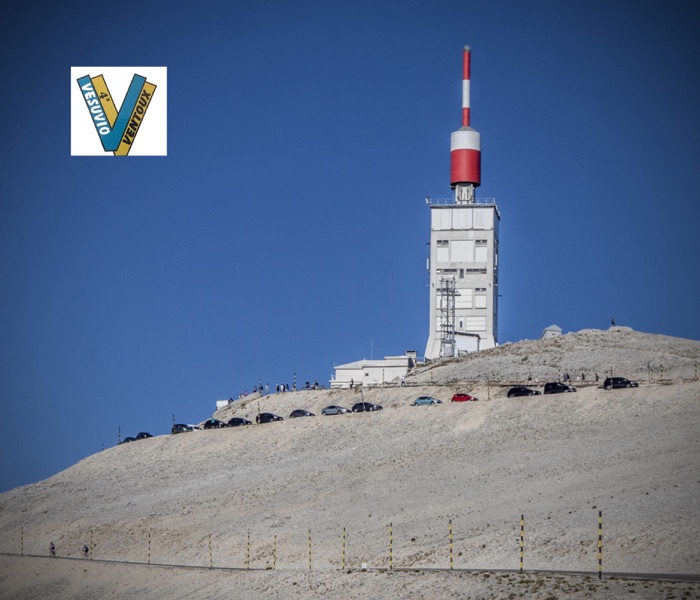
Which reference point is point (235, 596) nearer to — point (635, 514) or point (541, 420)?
point (635, 514)

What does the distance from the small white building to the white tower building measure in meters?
10.3

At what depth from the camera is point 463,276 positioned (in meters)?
143

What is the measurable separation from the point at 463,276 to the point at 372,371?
21928mm

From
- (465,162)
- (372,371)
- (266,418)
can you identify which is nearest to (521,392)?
(266,418)

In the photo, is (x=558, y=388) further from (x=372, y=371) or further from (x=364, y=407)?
(x=372, y=371)

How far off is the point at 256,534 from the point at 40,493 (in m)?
31.7

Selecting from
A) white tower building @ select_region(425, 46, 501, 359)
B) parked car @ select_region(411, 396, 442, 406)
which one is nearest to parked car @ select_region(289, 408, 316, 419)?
parked car @ select_region(411, 396, 442, 406)

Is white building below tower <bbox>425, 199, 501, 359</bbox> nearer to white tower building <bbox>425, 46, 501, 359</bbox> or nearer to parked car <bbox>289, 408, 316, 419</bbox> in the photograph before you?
white tower building <bbox>425, 46, 501, 359</bbox>

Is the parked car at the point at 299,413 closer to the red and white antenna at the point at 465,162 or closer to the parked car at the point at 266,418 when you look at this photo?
the parked car at the point at 266,418

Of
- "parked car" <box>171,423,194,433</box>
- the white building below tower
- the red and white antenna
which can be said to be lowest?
"parked car" <box>171,423,194,433</box>

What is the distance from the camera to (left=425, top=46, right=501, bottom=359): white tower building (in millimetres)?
138875

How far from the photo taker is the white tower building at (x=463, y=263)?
5468 inches

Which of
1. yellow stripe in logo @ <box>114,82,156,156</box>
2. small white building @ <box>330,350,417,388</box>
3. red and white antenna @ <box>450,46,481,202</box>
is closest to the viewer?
yellow stripe in logo @ <box>114,82,156,156</box>

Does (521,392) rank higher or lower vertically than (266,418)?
higher
